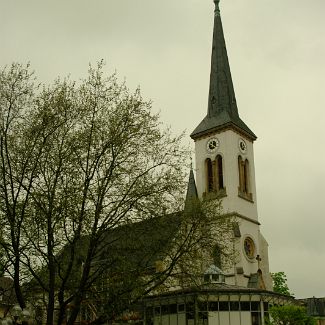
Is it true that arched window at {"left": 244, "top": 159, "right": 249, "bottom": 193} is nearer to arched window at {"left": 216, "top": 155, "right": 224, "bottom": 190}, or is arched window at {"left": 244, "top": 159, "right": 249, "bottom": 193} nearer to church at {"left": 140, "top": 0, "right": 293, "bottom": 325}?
church at {"left": 140, "top": 0, "right": 293, "bottom": 325}

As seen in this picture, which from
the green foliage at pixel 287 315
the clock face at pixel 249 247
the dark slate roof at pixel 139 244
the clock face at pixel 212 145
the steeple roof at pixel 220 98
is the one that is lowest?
the green foliage at pixel 287 315

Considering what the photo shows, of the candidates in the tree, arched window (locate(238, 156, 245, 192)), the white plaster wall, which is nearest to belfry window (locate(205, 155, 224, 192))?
the white plaster wall

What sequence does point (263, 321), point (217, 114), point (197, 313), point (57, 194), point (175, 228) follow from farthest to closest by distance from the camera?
point (217, 114)
point (263, 321)
point (197, 313)
point (175, 228)
point (57, 194)

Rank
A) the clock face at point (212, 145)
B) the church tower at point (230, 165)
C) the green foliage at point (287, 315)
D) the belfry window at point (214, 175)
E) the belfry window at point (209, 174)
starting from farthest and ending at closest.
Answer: the clock face at point (212, 145) → the belfry window at point (209, 174) → the belfry window at point (214, 175) → the church tower at point (230, 165) → the green foliage at point (287, 315)

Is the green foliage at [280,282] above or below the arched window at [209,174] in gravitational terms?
below

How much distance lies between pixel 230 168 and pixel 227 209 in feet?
15.2

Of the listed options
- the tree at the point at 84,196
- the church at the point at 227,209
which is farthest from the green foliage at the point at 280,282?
the tree at the point at 84,196

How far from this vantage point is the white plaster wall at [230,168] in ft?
171

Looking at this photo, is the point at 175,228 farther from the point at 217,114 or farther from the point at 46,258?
the point at 217,114

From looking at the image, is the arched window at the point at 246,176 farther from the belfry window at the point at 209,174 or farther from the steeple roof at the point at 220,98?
the belfry window at the point at 209,174

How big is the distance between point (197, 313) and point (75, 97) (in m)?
21.2

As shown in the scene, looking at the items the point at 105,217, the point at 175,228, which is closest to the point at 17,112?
the point at 105,217

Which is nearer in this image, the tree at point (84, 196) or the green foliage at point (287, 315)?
the tree at point (84, 196)

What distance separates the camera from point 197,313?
123 ft
